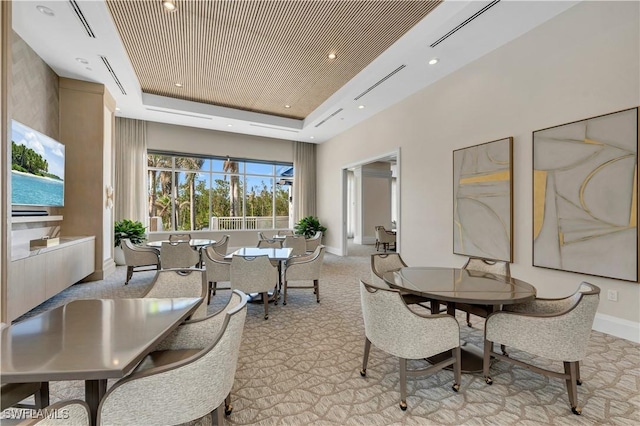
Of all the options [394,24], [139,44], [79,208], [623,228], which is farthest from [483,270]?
[79,208]

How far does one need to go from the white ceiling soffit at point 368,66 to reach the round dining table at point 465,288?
3.23m

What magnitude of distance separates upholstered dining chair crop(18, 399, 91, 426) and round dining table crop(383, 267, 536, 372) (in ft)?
6.85

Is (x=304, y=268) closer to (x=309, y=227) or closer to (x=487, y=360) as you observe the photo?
(x=487, y=360)

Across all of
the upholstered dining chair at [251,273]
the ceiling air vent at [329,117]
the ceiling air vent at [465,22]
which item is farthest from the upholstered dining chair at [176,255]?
the ceiling air vent at [465,22]

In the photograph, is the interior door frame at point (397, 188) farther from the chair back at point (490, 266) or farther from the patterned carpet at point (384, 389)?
the patterned carpet at point (384, 389)

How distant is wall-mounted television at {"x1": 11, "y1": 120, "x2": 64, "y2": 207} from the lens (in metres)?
3.78

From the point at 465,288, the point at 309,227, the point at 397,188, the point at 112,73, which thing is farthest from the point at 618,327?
the point at 112,73

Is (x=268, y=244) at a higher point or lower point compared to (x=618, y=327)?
higher

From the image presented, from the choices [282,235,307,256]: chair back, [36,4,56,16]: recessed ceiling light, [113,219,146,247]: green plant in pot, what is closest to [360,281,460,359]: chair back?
[282,235,307,256]: chair back

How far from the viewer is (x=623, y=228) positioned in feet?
10.0

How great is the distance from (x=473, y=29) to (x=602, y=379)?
420 cm

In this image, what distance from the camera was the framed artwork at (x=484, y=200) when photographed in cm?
415

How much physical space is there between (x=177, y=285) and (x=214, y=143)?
7607mm

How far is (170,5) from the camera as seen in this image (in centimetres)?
370
